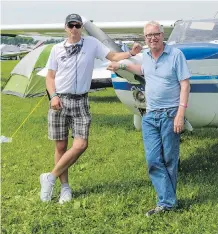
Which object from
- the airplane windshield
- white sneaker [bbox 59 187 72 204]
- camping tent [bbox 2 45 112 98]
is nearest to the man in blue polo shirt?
white sneaker [bbox 59 187 72 204]

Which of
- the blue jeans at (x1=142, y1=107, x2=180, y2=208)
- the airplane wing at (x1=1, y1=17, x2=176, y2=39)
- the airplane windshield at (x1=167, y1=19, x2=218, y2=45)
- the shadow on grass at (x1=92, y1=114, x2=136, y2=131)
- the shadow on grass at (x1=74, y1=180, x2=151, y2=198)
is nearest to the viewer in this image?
the blue jeans at (x1=142, y1=107, x2=180, y2=208)

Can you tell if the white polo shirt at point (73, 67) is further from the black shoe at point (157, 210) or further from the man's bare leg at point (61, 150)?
the black shoe at point (157, 210)

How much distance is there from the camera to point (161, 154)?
13.0 feet

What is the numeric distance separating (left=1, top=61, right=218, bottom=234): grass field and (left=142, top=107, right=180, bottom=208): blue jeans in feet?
0.60

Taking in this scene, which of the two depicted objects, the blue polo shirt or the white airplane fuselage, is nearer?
the blue polo shirt

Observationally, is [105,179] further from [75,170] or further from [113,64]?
[113,64]

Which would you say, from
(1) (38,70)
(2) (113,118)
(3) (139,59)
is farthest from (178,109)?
(1) (38,70)

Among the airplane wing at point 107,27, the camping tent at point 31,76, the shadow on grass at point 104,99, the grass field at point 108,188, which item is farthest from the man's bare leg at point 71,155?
the camping tent at point 31,76

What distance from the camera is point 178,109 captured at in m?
3.79

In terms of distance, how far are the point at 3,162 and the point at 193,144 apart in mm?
2817

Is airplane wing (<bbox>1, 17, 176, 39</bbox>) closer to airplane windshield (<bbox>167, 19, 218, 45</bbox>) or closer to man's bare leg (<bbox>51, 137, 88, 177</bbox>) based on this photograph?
airplane windshield (<bbox>167, 19, 218, 45</bbox>)

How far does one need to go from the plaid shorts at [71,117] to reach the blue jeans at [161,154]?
65 centimetres

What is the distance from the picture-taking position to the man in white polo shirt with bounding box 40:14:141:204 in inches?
166

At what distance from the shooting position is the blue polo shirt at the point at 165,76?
12.3 feet
